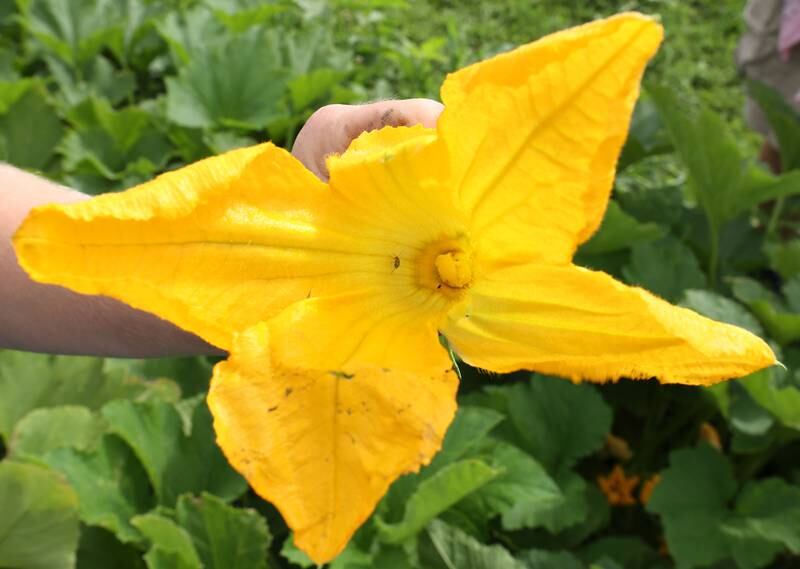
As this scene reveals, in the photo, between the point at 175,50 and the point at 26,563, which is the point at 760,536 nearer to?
the point at 26,563

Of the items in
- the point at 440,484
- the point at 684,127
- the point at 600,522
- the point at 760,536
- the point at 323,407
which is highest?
the point at 323,407

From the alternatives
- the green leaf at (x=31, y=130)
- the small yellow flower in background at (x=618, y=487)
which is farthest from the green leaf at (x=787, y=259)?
the green leaf at (x=31, y=130)

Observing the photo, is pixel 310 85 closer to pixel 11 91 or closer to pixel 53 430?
pixel 11 91

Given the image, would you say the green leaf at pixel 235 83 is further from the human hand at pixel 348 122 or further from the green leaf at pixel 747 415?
the human hand at pixel 348 122

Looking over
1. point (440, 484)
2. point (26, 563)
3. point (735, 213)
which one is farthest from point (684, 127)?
point (26, 563)

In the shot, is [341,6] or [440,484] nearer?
[440,484]

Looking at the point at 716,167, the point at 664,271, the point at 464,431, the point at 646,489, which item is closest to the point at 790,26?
the point at 716,167
